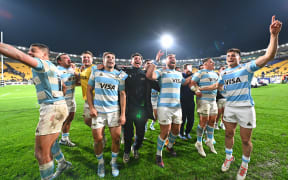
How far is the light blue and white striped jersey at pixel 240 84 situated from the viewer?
2198mm

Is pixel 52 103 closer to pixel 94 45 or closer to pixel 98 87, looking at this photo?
pixel 98 87

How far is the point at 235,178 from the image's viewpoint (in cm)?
222

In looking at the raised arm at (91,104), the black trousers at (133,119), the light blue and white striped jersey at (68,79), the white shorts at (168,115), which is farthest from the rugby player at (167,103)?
the light blue and white striped jersey at (68,79)

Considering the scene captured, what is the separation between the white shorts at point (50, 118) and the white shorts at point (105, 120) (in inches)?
21.4

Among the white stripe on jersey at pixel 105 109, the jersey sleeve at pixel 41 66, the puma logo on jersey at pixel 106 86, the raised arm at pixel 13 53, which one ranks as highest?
the raised arm at pixel 13 53

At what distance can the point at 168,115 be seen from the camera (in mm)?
2631

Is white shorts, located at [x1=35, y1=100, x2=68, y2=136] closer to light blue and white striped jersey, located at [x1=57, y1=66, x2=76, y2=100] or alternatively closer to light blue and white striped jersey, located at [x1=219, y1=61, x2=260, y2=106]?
light blue and white striped jersey, located at [x1=57, y1=66, x2=76, y2=100]

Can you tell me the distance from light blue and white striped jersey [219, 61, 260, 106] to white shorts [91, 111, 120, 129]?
7.52ft

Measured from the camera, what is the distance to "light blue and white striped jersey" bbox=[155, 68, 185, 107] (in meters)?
2.70

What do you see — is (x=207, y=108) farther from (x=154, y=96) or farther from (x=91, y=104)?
(x=91, y=104)

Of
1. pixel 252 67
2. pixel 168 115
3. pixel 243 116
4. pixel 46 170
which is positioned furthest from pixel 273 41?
pixel 46 170

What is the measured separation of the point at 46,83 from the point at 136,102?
1599 millimetres

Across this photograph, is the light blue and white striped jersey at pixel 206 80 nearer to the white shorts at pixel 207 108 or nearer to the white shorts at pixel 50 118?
the white shorts at pixel 207 108

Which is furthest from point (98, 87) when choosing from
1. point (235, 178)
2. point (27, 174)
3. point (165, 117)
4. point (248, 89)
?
point (235, 178)
